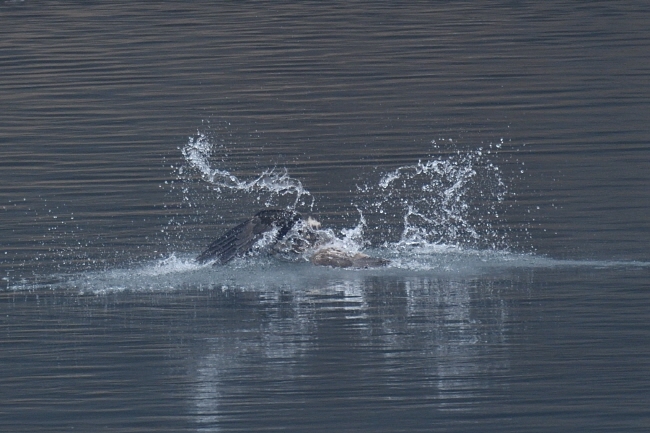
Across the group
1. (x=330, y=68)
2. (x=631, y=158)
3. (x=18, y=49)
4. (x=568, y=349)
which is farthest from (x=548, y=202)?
(x=18, y=49)

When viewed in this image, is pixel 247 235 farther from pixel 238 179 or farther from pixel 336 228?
pixel 238 179

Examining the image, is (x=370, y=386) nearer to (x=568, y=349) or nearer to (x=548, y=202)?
(x=568, y=349)

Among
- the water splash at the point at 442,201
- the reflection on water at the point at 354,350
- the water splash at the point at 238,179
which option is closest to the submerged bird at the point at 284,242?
the reflection on water at the point at 354,350

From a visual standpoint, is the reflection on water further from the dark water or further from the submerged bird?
the submerged bird

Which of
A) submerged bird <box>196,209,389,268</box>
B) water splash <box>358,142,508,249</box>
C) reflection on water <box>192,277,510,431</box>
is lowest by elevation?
reflection on water <box>192,277,510,431</box>

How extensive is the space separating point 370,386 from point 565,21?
2326cm

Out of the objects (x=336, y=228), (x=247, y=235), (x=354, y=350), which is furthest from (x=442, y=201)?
(x=354, y=350)

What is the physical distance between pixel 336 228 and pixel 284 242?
1631mm

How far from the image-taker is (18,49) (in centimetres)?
3022

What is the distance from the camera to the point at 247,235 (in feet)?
45.8

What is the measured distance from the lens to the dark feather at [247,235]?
13.9 meters

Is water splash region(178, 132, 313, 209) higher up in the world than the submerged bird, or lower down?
higher up

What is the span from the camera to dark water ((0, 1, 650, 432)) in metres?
10.5

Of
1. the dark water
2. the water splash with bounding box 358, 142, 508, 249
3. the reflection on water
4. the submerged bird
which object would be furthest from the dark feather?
the water splash with bounding box 358, 142, 508, 249
